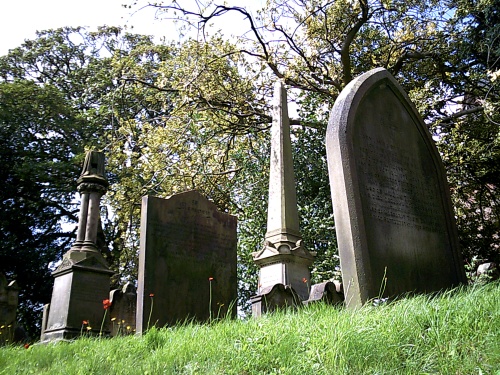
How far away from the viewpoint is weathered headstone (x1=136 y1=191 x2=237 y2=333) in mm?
6984

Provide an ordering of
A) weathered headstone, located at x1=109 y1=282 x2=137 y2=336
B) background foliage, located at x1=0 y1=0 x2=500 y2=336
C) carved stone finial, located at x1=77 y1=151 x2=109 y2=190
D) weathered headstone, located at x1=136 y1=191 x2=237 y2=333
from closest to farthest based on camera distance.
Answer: weathered headstone, located at x1=136 y1=191 x2=237 y2=333 < weathered headstone, located at x1=109 y1=282 x2=137 y2=336 < carved stone finial, located at x1=77 y1=151 x2=109 y2=190 < background foliage, located at x1=0 y1=0 x2=500 y2=336

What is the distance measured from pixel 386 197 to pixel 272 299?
2.42 meters

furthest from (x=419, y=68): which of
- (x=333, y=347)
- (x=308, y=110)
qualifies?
(x=333, y=347)

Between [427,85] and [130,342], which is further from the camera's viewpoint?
[427,85]

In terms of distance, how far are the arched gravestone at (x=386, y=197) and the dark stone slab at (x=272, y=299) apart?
1.92 metres

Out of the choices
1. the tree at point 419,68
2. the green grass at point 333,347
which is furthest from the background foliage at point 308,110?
the green grass at point 333,347

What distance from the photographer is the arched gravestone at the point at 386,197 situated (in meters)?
4.44

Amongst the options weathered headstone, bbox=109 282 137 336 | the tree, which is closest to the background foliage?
the tree

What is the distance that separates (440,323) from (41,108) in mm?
22489

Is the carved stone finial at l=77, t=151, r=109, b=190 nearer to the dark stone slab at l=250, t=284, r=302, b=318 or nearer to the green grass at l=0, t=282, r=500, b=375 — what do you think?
the dark stone slab at l=250, t=284, r=302, b=318

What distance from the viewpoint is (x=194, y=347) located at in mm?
3506

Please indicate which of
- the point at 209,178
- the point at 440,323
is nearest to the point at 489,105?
the point at 209,178

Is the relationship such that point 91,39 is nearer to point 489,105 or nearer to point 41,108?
point 41,108

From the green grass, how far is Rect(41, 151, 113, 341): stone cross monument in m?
5.16
